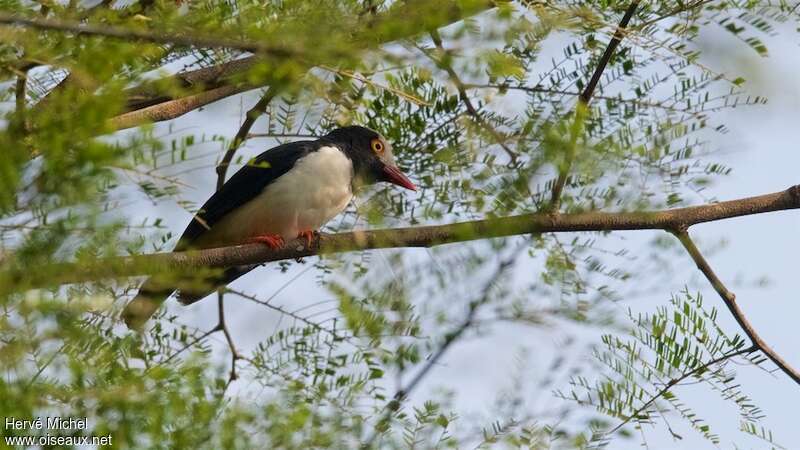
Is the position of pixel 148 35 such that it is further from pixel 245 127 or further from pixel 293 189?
pixel 293 189

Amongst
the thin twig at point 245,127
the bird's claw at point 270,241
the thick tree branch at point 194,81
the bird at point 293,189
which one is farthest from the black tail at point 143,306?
the bird at point 293,189

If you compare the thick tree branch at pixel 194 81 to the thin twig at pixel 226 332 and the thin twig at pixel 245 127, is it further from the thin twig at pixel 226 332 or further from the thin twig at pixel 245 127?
the thin twig at pixel 226 332

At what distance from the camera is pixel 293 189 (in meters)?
5.68

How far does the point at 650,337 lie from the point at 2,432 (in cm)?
216

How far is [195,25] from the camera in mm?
2496

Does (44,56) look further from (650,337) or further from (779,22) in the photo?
(779,22)

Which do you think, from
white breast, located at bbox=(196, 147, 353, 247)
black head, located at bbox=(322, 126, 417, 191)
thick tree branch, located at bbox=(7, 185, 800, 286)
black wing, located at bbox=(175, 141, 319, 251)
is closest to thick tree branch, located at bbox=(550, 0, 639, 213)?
thick tree branch, located at bbox=(7, 185, 800, 286)

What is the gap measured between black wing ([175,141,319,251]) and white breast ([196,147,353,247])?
3 centimetres

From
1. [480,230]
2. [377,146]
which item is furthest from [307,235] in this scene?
[480,230]

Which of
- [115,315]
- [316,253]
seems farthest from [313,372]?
[115,315]

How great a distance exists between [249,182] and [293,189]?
0.76ft

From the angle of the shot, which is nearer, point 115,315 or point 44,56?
point 44,56

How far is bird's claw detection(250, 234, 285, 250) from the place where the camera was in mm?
4992

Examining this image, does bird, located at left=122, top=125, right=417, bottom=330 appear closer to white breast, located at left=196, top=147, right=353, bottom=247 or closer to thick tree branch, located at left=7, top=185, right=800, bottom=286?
white breast, located at left=196, top=147, right=353, bottom=247
